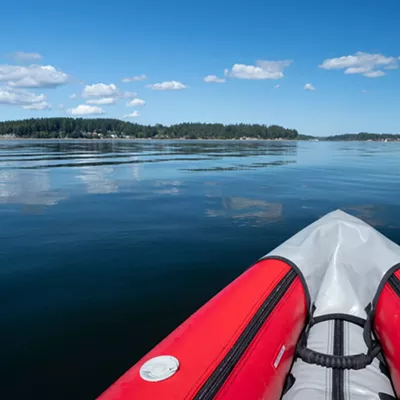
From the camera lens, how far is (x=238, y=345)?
224 centimetres

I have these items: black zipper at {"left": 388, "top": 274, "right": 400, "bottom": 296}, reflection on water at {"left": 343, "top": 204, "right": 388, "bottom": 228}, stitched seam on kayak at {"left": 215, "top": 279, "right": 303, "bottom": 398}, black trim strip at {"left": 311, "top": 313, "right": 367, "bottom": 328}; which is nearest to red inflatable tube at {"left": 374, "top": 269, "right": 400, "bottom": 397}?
black zipper at {"left": 388, "top": 274, "right": 400, "bottom": 296}

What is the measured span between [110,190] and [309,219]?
7.43 metres

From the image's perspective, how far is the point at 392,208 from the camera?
9.85 m

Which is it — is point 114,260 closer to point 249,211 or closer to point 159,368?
point 159,368

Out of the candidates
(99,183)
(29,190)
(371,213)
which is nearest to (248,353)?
(371,213)

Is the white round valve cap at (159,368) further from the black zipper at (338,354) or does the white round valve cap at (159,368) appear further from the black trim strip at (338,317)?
the black trim strip at (338,317)

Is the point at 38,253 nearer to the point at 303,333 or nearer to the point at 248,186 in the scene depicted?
the point at 303,333

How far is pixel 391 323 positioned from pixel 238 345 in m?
1.28

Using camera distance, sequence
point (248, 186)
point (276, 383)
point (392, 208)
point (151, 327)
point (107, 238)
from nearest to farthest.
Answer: point (276, 383) → point (151, 327) → point (107, 238) → point (392, 208) → point (248, 186)

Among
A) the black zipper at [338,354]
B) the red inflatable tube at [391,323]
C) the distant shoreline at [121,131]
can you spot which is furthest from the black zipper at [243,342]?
the distant shoreline at [121,131]

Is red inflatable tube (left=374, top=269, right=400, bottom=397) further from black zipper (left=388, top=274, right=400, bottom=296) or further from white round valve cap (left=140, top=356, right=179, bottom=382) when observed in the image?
white round valve cap (left=140, top=356, right=179, bottom=382)

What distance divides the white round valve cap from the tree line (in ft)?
489

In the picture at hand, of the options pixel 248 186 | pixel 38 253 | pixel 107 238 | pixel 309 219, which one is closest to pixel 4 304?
pixel 38 253

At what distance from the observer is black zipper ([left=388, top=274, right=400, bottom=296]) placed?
9.06 ft
